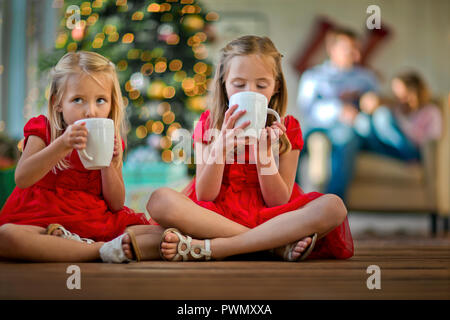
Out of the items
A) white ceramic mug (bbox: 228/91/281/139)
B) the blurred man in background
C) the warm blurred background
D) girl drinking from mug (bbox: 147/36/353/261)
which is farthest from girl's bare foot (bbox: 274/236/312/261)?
the blurred man in background

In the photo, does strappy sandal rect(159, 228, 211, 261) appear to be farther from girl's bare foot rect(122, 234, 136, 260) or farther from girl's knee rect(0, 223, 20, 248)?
girl's knee rect(0, 223, 20, 248)

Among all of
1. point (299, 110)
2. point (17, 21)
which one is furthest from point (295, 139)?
point (299, 110)

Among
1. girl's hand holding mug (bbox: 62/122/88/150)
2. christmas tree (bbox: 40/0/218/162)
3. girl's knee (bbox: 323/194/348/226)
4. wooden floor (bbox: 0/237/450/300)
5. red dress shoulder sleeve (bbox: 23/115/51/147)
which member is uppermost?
christmas tree (bbox: 40/0/218/162)

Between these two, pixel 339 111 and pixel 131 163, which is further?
pixel 339 111

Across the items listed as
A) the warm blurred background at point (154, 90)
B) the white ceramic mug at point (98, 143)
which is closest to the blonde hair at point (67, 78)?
the white ceramic mug at point (98, 143)

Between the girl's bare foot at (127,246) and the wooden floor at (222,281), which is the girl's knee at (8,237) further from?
the girl's bare foot at (127,246)

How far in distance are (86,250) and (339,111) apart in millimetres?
3878

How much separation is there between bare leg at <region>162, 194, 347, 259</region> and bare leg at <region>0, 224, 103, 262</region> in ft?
0.52

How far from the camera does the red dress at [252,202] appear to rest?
3.46 ft

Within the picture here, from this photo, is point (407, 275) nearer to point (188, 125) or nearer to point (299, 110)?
point (188, 125)

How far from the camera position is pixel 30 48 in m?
→ 3.46

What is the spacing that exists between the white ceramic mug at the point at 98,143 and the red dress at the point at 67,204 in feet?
0.57

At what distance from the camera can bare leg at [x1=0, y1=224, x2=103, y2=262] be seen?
93 centimetres
